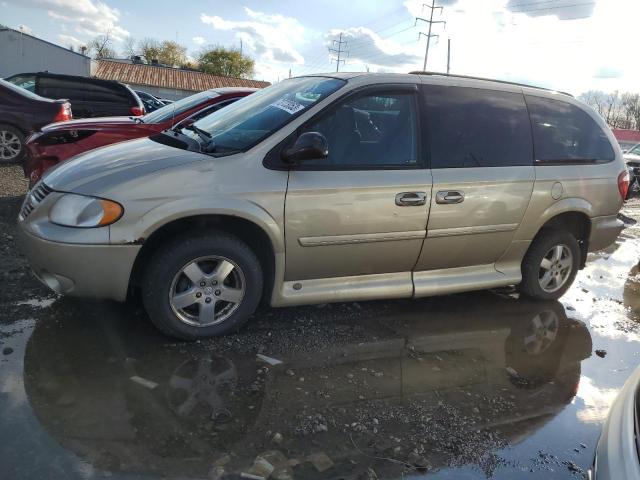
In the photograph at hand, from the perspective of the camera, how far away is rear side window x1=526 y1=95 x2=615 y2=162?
15.4ft

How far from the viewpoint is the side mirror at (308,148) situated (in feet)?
11.3

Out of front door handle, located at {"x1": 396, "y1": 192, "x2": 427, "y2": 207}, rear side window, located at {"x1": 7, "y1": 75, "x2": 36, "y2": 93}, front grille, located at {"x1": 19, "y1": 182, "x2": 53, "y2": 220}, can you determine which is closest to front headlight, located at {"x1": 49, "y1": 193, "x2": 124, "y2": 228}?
front grille, located at {"x1": 19, "y1": 182, "x2": 53, "y2": 220}

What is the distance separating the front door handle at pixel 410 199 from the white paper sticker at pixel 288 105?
958 mm

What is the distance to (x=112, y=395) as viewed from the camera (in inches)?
118

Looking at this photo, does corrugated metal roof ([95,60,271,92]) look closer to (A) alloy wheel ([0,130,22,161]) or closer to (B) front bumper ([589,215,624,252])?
(A) alloy wheel ([0,130,22,161])

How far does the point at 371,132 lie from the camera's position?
392cm

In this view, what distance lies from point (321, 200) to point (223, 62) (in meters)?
80.6

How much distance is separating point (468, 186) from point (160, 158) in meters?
2.31

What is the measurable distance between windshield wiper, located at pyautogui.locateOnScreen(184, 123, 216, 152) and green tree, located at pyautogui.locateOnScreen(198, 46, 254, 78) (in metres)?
77.5

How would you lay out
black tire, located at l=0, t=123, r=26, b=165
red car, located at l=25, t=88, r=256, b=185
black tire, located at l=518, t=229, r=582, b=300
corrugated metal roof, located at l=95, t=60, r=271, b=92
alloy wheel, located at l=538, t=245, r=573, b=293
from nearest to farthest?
black tire, located at l=518, t=229, r=582, b=300, alloy wheel, located at l=538, t=245, r=573, b=293, red car, located at l=25, t=88, r=256, b=185, black tire, located at l=0, t=123, r=26, b=165, corrugated metal roof, located at l=95, t=60, r=271, b=92

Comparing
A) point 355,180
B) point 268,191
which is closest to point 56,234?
point 268,191

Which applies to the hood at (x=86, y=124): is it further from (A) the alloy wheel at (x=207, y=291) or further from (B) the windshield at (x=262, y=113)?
(A) the alloy wheel at (x=207, y=291)

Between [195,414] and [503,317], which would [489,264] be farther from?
[195,414]

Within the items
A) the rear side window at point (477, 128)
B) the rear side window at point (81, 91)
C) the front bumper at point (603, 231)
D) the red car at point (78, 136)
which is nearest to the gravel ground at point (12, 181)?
the red car at point (78, 136)
